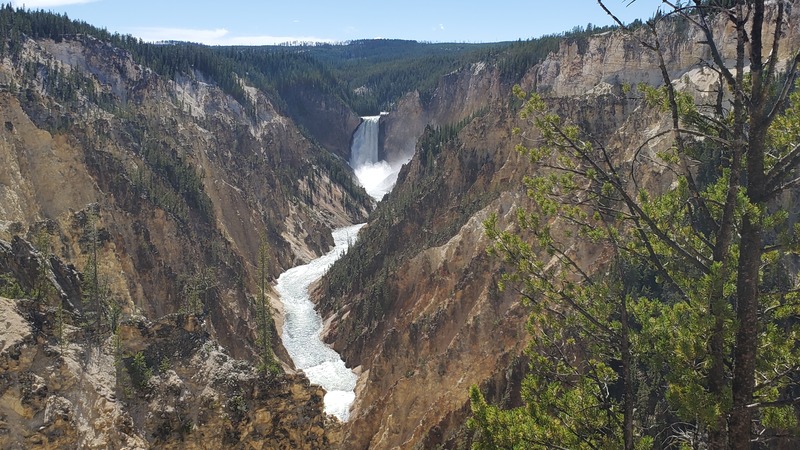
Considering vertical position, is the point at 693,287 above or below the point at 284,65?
below

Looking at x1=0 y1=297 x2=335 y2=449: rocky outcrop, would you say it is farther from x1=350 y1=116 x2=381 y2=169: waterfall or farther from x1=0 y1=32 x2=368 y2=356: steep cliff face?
x1=350 y1=116 x2=381 y2=169: waterfall

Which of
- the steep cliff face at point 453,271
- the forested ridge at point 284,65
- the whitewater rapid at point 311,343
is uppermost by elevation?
the forested ridge at point 284,65

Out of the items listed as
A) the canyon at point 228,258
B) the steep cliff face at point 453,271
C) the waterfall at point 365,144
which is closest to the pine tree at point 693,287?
the canyon at point 228,258

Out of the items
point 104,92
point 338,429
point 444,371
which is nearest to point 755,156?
point 338,429

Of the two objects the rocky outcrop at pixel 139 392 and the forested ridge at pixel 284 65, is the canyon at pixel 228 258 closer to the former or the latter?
the rocky outcrop at pixel 139 392

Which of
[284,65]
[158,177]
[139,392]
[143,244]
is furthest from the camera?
[284,65]

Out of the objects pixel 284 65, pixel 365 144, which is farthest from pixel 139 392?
pixel 284 65

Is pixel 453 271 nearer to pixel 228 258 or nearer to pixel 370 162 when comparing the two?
pixel 228 258
